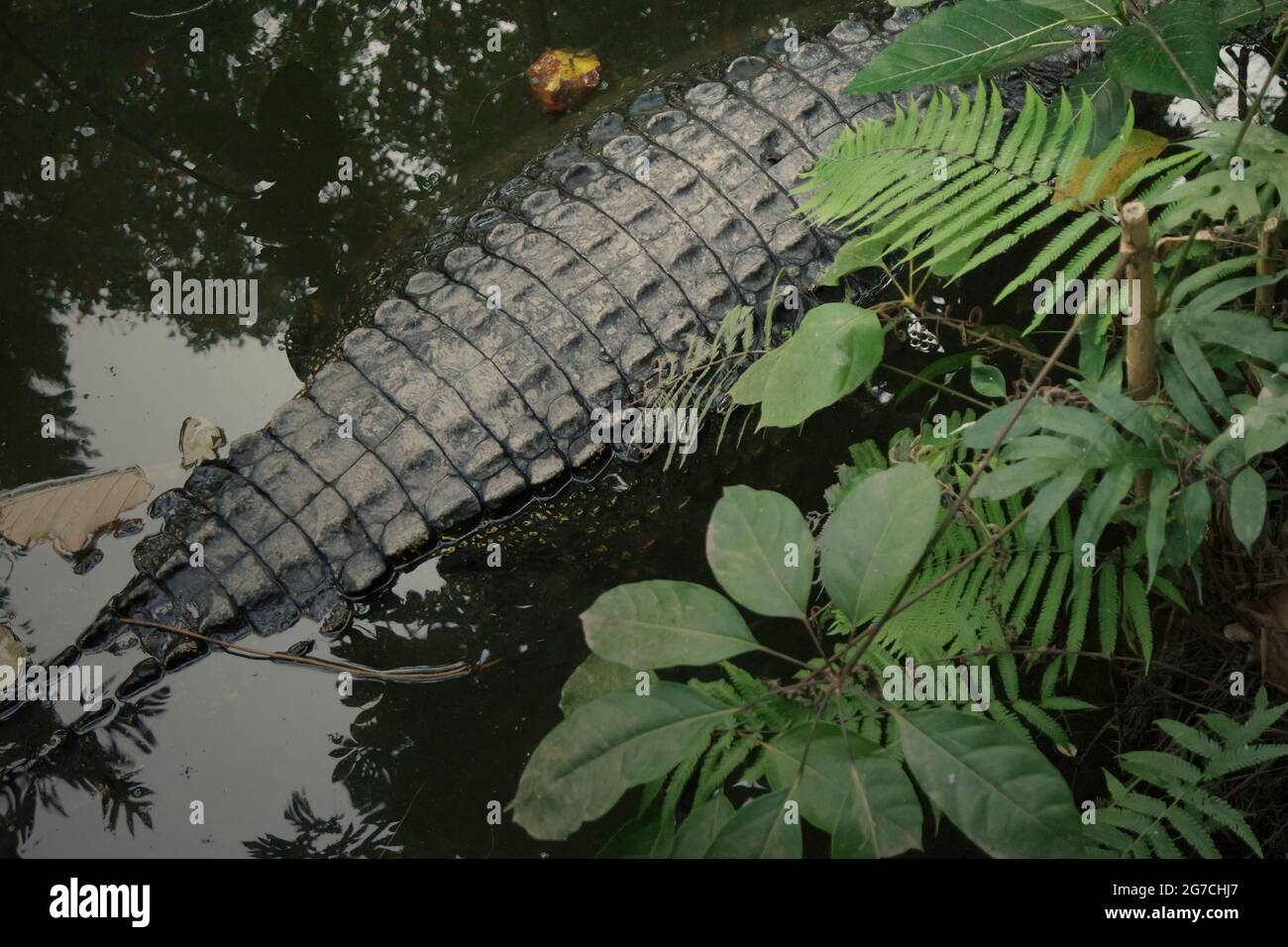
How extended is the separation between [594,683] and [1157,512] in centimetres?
112

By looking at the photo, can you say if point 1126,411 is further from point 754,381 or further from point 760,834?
point 760,834

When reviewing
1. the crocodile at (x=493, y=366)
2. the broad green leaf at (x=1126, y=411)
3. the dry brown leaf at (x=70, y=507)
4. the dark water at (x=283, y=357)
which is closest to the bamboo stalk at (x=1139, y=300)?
the broad green leaf at (x=1126, y=411)

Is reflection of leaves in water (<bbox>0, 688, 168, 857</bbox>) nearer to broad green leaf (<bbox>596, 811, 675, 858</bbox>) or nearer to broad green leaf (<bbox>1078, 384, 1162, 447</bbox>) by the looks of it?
broad green leaf (<bbox>596, 811, 675, 858</bbox>)

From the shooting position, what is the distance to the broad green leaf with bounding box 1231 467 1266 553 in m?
1.95

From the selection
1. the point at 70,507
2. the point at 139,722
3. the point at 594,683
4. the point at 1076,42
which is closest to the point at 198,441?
the point at 70,507

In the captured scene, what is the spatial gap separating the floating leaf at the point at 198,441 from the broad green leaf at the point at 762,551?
275cm

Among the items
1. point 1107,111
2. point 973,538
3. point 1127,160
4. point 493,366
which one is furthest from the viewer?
point 493,366

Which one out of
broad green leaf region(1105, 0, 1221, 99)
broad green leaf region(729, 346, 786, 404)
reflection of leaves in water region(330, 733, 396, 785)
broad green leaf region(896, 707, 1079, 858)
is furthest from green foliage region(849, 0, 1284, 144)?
reflection of leaves in water region(330, 733, 396, 785)

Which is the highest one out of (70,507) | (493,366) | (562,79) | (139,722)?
(562,79)

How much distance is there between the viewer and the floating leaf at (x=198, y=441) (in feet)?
13.0

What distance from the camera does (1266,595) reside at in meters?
2.57

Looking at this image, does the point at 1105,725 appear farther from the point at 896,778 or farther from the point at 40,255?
the point at 40,255

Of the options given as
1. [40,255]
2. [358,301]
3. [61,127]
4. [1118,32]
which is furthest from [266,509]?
[1118,32]

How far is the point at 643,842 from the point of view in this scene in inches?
69.8
